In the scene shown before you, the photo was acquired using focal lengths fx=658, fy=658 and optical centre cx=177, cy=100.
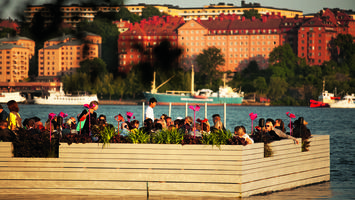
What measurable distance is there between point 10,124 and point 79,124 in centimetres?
136

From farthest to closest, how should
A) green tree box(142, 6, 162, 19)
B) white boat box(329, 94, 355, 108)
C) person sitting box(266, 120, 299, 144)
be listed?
white boat box(329, 94, 355, 108) < person sitting box(266, 120, 299, 144) < green tree box(142, 6, 162, 19)

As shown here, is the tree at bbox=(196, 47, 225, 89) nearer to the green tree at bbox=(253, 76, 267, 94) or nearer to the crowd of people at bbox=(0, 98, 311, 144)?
the green tree at bbox=(253, 76, 267, 94)

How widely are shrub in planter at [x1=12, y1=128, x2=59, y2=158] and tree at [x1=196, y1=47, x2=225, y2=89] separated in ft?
288

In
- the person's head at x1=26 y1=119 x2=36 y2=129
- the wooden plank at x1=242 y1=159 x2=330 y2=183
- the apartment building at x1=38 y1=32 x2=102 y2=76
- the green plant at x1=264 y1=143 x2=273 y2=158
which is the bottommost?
the wooden plank at x1=242 y1=159 x2=330 y2=183

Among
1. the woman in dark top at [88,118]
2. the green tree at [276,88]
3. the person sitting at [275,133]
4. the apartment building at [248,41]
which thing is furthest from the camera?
the apartment building at [248,41]

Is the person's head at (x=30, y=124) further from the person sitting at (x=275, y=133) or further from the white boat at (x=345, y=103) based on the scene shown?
the white boat at (x=345, y=103)

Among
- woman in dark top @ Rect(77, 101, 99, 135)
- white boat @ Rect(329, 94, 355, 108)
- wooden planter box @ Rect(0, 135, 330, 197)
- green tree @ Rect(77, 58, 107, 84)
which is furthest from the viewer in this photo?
white boat @ Rect(329, 94, 355, 108)

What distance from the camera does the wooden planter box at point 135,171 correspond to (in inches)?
456

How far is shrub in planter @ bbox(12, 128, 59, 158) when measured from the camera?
11.8 m

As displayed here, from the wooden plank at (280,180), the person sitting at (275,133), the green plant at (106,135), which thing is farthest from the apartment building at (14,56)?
the person sitting at (275,133)

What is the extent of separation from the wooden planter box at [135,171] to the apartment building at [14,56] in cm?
480

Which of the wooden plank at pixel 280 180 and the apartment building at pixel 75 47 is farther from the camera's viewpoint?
the wooden plank at pixel 280 180

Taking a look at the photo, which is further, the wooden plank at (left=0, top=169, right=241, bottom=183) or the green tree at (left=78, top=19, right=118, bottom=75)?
the wooden plank at (left=0, top=169, right=241, bottom=183)

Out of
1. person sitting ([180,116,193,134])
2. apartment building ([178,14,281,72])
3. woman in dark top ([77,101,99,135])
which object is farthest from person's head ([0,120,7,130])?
apartment building ([178,14,281,72])
